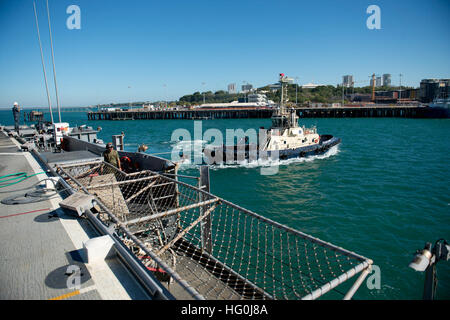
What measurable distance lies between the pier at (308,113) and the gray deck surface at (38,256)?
104 metres

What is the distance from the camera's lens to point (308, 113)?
339 feet

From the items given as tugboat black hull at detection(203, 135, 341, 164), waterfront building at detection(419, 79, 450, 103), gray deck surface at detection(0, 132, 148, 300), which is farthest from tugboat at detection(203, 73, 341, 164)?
waterfront building at detection(419, 79, 450, 103)

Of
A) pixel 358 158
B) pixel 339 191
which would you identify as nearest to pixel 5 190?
pixel 339 191

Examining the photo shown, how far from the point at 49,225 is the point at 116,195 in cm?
275

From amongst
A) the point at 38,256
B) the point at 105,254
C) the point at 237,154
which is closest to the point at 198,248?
the point at 105,254

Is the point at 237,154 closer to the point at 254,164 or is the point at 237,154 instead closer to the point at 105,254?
the point at 254,164

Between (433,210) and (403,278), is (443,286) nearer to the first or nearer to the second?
(403,278)

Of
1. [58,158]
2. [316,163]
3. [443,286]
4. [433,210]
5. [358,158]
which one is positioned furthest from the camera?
[358,158]

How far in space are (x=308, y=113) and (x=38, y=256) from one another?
108 m

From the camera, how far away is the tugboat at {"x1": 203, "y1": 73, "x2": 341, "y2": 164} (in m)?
26.8

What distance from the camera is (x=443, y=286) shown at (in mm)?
8227

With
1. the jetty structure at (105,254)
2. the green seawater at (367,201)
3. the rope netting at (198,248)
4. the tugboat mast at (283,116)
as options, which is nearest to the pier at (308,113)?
the green seawater at (367,201)

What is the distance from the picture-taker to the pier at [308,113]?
293 feet

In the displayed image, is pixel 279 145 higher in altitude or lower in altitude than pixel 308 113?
lower
